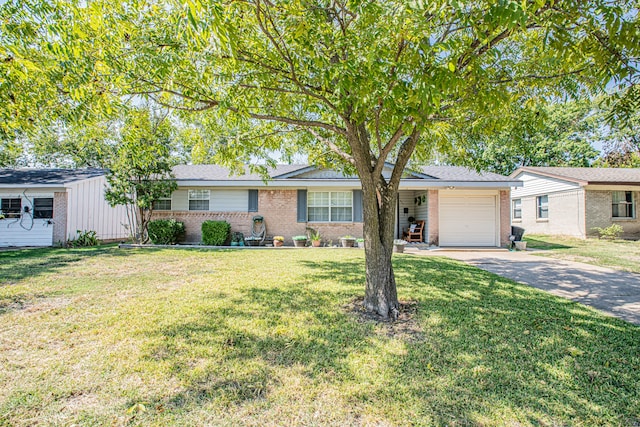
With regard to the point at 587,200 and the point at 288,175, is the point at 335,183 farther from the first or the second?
the point at 587,200

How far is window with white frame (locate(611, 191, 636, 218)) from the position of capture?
16.3 meters

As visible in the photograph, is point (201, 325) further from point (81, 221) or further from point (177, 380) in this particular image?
point (81, 221)

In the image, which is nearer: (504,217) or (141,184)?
(141,184)

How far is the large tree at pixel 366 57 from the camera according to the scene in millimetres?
2875

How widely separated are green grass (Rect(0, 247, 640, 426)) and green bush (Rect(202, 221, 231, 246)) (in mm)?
7181

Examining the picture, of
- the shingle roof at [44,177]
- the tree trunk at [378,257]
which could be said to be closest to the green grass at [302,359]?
the tree trunk at [378,257]

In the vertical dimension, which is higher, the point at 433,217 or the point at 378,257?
the point at 433,217

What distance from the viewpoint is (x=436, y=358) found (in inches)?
130

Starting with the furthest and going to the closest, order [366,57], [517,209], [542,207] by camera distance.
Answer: [517,209], [542,207], [366,57]

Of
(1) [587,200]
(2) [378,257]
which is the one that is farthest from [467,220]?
(2) [378,257]

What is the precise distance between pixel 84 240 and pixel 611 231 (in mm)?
24077

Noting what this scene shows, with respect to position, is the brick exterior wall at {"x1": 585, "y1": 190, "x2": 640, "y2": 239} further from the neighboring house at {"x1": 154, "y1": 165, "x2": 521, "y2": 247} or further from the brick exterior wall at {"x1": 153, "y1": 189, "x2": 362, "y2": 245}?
the brick exterior wall at {"x1": 153, "y1": 189, "x2": 362, "y2": 245}

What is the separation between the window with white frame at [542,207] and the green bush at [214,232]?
59.2ft

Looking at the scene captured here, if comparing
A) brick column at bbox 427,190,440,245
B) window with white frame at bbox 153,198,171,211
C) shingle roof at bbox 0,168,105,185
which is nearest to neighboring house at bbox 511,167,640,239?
brick column at bbox 427,190,440,245
